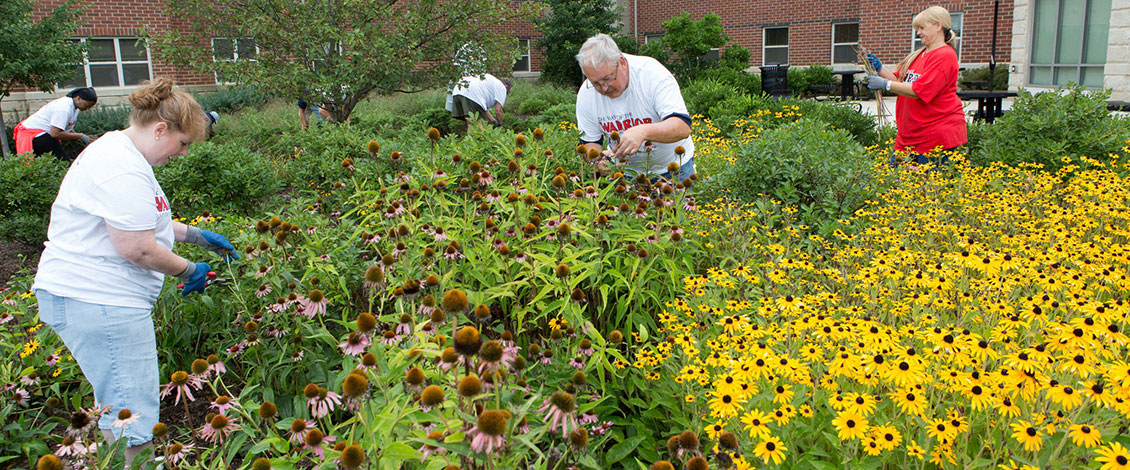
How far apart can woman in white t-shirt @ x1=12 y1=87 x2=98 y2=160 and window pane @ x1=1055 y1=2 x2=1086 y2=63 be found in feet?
54.2

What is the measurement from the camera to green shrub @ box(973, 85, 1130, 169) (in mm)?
5969

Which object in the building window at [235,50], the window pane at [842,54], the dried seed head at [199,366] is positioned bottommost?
the dried seed head at [199,366]

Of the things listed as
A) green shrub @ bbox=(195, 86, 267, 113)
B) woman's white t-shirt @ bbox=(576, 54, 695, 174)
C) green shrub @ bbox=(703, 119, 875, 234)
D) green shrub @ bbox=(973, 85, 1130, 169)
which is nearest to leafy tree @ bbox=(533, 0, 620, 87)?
green shrub @ bbox=(195, 86, 267, 113)

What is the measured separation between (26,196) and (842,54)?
22.2m

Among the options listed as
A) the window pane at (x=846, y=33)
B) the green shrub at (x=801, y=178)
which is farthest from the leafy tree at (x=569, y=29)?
the green shrub at (x=801, y=178)

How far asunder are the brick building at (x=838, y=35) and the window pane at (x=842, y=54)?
31 millimetres

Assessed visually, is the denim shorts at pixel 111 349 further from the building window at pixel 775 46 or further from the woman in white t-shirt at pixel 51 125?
the building window at pixel 775 46

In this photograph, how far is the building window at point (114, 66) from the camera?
56.0ft

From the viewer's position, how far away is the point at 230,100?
16.7 m

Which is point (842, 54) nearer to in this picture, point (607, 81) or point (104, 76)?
point (104, 76)

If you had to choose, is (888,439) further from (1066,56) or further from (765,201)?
(1066,56)

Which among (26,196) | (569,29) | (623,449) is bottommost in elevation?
(623,449)

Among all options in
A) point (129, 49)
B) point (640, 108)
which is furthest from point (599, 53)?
point (129, 49)

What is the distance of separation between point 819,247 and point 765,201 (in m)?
0.47
